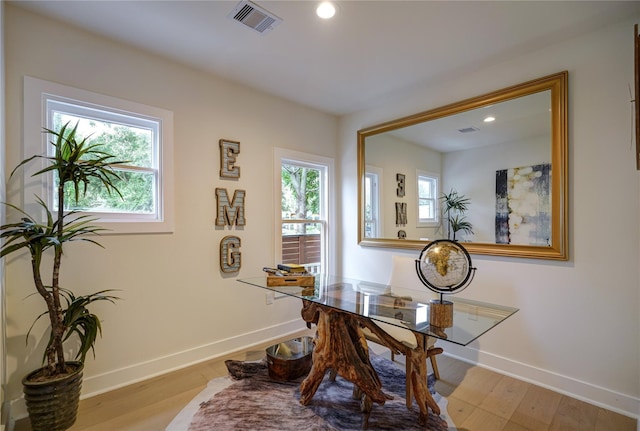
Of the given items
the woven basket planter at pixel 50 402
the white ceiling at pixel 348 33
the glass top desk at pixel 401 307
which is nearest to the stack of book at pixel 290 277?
the glass top desk at pixel 401 307

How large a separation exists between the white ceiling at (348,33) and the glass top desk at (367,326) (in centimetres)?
190

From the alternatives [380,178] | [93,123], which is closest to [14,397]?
[93,123]

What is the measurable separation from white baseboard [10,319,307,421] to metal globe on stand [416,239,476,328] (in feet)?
6.69

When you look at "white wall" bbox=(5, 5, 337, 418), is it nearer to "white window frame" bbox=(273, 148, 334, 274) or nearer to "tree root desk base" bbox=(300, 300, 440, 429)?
"white window frame" bbox=(273, 148, 334, 274)

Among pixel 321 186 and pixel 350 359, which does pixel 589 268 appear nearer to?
pixel 350 359

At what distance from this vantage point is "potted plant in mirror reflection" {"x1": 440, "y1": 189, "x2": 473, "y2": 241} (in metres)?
2.82

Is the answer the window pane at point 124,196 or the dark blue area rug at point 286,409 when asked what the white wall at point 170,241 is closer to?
the window pane at point 124,196

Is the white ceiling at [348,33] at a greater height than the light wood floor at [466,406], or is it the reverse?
the white ceiling at [348,33]

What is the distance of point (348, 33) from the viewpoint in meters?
2.22

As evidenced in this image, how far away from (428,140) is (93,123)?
2941 millimetres

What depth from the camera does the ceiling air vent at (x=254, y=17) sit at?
76.2 inches

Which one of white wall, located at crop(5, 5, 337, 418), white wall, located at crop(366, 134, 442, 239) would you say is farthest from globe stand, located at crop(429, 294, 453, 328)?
white wall, located at crop(5, 5, 337, 418)

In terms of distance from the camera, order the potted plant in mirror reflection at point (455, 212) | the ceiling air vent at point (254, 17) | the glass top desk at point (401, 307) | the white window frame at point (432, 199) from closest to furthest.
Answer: the glass top desk at point (401, 307) < the ceiling air vent at point (254, 17) < the potted plant in mirror reflection at point (455, 212) < the white window frame at point (432, 199)

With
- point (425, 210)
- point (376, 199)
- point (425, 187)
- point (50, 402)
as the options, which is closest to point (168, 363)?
point (50, 402)
